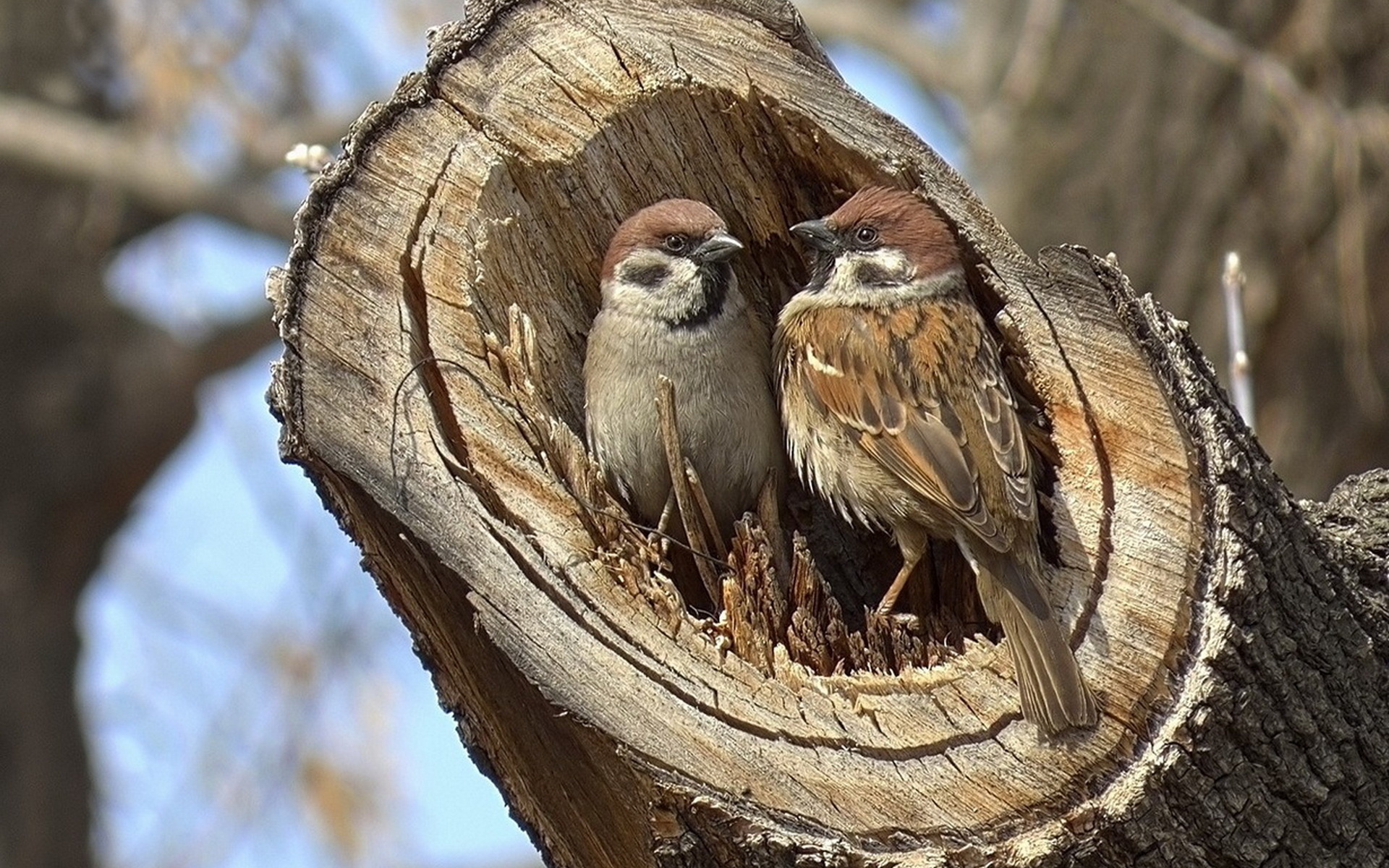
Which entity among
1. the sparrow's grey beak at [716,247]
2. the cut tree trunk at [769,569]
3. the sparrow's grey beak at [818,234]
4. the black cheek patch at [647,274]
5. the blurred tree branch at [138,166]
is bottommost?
the cut tree trunk at [769,569]

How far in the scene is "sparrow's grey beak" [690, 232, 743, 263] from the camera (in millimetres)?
3279

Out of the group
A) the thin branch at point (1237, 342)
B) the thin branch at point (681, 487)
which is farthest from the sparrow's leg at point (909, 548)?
the thin branch at point (1237, 342)

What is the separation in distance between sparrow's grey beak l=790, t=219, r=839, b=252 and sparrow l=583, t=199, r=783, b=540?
0.40 ft

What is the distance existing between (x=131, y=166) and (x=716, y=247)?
12.1 feet

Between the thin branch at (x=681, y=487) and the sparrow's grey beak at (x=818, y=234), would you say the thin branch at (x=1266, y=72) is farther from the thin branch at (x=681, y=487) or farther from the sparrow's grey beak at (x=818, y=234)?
the thin branch at (x=681, y=487)

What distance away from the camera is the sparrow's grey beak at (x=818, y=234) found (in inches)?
128

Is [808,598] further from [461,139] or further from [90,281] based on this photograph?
[90,281]

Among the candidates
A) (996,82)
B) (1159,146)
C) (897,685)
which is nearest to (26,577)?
(996,82)

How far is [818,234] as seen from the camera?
3.26 meters

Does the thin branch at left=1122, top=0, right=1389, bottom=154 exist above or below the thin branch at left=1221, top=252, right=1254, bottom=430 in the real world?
above

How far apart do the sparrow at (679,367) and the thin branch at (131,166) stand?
10.3 feet

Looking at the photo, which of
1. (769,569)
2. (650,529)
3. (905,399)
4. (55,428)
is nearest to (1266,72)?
(905,399)

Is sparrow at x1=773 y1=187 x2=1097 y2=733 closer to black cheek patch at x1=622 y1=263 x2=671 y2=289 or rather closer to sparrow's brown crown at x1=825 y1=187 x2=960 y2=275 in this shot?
sparrow's brown crown at x1=825 y1=187 x2=960 y2=275

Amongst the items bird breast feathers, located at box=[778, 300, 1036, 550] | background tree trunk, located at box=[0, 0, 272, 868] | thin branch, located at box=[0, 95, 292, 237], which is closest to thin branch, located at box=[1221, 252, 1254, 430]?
bird breast feathers, located at box=[778, 300, 1036, 550]
